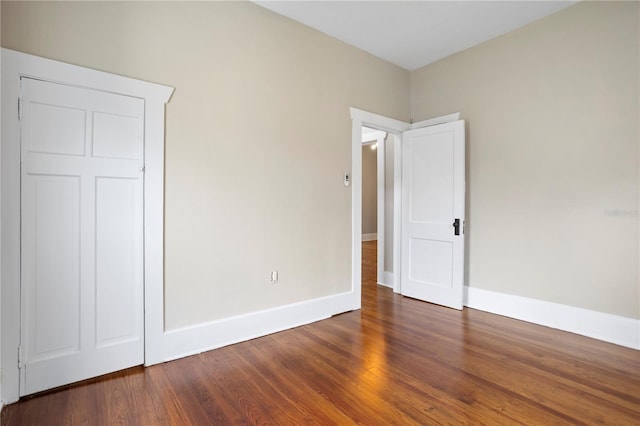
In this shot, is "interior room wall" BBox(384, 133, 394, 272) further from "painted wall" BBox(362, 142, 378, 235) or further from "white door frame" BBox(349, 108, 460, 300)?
"painted wall" BBox(362, 142, 378, 235)

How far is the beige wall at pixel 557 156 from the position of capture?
2.79 metres

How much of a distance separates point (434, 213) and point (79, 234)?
137 inches

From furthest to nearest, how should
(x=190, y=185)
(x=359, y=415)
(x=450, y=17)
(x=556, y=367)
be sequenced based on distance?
(x=450, y=17), (x=190, y=185), (x=556, y=367), (x=359, y=415)

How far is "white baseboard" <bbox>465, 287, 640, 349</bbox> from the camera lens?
9.08 feet

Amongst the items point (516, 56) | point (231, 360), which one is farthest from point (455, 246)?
point (231, 360)

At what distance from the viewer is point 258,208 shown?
2.98 m

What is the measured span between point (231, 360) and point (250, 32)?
9.10 ft

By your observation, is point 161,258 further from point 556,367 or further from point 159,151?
point 556,367

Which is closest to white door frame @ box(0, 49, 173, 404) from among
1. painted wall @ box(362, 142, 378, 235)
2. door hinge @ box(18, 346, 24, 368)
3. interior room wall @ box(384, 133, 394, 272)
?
door hinge @ box(18, 346, 24, 368)

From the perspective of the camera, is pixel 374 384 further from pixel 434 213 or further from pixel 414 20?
pixel 414 20

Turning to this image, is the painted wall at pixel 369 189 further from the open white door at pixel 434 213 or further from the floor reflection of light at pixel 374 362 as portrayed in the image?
the floor reflection of light at pixel 374 362

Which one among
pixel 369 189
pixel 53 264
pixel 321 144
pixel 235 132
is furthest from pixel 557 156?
pixel 369 189

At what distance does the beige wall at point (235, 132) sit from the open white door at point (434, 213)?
103 centimetres

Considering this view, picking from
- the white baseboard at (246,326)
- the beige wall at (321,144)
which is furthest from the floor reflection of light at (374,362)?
the beige wall at (321,144)
